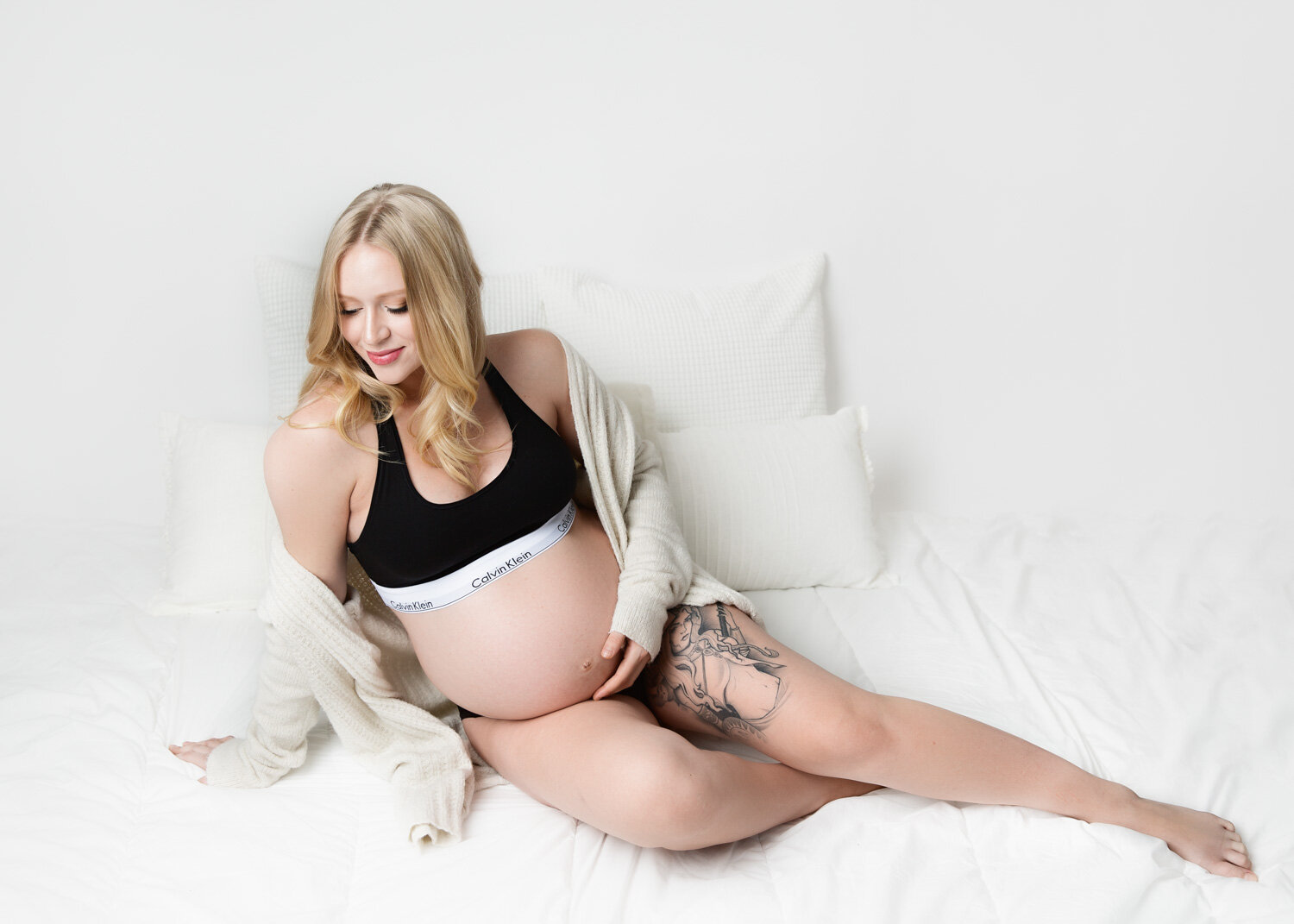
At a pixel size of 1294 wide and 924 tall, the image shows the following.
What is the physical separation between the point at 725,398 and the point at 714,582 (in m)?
0.64

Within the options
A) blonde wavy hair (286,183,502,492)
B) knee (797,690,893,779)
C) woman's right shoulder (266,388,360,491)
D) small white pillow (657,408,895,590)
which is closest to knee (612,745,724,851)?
knee (797,690,893,779)

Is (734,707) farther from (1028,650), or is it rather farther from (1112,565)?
(1112,565)

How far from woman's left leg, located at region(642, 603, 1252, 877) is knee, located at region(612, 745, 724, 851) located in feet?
0.54

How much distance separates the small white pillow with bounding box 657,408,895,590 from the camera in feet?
6.15

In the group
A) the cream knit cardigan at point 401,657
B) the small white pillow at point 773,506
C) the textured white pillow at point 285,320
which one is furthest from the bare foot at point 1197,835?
the textured white pillow at point 285,320

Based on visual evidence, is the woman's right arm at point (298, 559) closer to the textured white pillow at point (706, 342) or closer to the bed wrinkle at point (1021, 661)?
the textured white pillow at point (706, 342)

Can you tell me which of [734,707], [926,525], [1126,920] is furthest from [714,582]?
[926,525]

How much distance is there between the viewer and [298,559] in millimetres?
1389

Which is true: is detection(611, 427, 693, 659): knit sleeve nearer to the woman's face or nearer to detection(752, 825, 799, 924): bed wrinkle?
detection(752, 825, 799, 924): bed wrinkle

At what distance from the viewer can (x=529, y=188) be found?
211 cm

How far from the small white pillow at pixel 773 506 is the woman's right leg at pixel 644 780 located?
53 centimetres

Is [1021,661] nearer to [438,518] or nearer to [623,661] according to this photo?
[623,661]

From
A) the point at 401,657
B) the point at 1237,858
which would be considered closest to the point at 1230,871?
the point at 1237,858

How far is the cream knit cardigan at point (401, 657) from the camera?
1379mm
